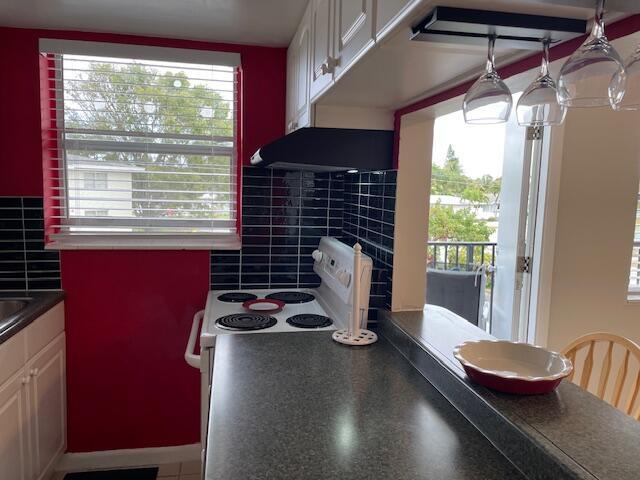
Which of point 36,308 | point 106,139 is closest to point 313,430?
point 36,308

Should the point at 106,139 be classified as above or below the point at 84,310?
above

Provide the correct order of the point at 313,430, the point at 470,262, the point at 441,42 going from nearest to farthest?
the point at 441,42 → the point at 313,430 → the point at 470,262

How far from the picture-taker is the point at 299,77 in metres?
2.03

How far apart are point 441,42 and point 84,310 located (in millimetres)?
2195

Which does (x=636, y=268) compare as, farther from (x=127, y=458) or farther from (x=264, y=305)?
(x=127, y=458)

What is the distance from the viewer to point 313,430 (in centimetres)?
112

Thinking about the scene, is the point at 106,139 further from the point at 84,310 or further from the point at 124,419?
the point at 124,419

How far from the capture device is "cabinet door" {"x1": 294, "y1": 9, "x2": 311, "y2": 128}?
1820 millimetres

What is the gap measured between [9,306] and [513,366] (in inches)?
87.1

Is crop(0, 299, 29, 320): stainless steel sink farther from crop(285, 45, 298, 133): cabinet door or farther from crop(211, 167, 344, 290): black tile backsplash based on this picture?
crop(285, 45, 298, 133): cabinet door

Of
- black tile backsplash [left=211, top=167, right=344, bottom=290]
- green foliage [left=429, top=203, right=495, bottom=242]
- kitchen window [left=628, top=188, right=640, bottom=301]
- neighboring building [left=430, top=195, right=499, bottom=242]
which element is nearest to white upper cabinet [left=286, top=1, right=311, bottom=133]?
black tile backsplash [left=211, top=167, right=344, bottom=290]

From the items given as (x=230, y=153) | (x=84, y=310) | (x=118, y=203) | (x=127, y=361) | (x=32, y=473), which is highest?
(x=230, y=153)

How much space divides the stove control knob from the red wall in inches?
34.1

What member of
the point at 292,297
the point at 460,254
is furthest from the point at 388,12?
the point at 460,254
